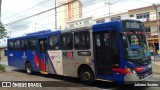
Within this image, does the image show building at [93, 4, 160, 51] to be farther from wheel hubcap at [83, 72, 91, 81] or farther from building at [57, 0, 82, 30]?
wheel hubcap at [83, 72, 91, 81]

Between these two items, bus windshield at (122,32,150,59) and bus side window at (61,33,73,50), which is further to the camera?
bus side window at (61,33,73,50)

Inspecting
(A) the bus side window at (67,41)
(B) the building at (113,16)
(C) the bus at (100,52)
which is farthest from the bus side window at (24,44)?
(B) the building at (113,16)

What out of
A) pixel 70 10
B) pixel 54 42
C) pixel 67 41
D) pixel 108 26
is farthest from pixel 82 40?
pixel 70 10

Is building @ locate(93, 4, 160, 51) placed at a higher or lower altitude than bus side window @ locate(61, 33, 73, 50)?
higher

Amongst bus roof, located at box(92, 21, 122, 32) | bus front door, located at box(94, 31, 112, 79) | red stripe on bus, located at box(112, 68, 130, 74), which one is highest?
bus roof, located at box(92, 21, 122, 32)

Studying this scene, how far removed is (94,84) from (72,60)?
1782 mm

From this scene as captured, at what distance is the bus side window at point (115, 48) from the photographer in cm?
1008

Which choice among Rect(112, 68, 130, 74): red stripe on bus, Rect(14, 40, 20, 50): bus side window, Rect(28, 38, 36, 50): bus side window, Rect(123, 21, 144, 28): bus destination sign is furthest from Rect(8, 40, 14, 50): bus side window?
Rect(123, 21, 144, 28): bus destination sign

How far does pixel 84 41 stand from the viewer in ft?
38.6

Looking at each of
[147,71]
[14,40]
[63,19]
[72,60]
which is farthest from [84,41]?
[63,19]

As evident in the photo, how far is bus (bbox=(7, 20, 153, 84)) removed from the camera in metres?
9.98

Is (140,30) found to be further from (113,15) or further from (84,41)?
(113,15)

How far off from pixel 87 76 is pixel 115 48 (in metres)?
2.27

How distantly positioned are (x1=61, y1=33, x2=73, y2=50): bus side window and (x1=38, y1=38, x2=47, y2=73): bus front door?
2068 millimetres
